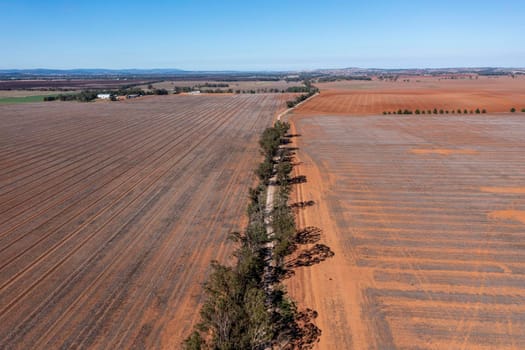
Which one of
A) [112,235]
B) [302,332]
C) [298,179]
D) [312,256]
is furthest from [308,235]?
[112,235]

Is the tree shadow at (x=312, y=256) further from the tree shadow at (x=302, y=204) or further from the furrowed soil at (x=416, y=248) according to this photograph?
the tree shadow at (x=302, y=204)

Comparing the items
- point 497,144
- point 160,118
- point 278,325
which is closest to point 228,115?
point 160,118

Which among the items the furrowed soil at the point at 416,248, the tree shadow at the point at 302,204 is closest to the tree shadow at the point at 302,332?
the furrowed soil at the point at 416,248

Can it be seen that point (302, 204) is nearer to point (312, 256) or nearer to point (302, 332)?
point (312, 256)

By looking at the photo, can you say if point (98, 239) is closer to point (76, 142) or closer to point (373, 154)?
point (373, 154)

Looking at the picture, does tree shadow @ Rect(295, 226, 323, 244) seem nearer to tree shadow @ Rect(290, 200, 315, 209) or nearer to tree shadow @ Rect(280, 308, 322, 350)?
tree shadow @ Rect(290, 200, 315, 209)
